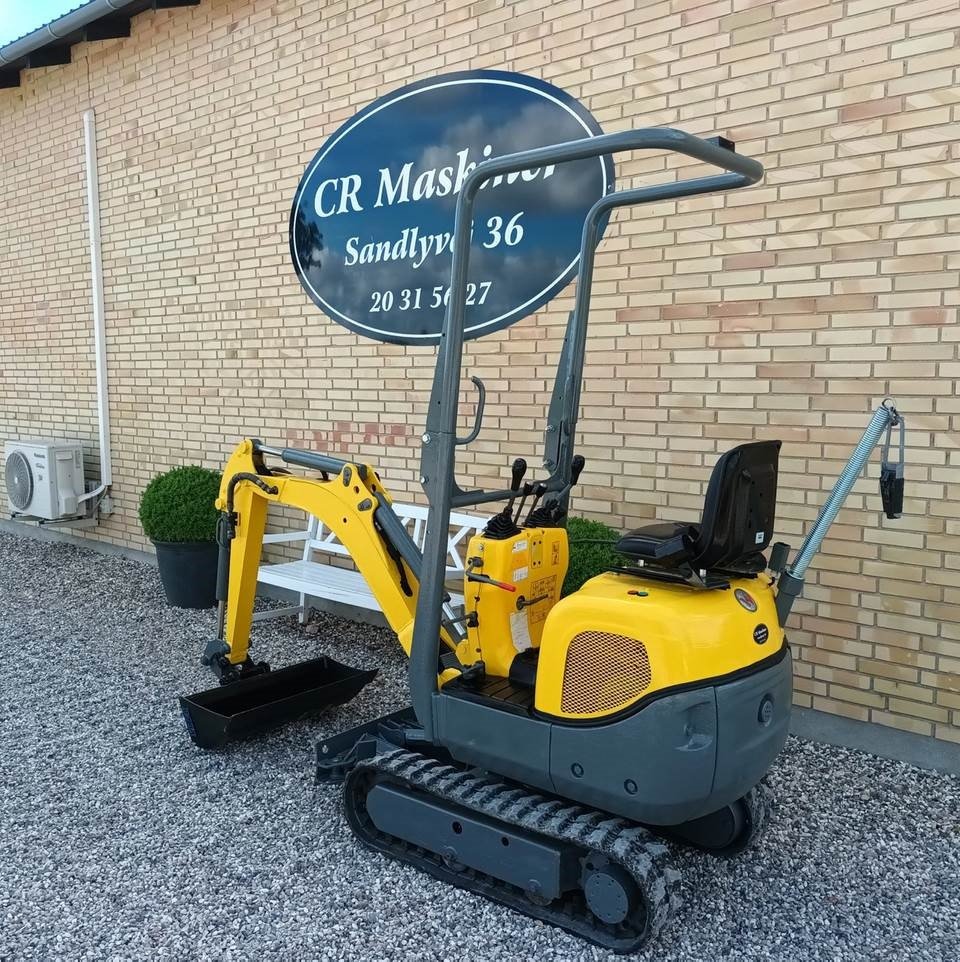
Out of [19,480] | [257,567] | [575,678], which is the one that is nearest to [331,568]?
[257,567]

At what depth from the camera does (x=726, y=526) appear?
2.60 metres

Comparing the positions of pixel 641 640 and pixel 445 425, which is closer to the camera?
pixel 641 640

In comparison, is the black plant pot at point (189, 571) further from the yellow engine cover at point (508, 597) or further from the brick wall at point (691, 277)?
the yellow engine cover at point (508, 597)

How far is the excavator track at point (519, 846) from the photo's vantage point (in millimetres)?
2568

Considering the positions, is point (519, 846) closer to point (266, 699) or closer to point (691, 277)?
point (266, 699)

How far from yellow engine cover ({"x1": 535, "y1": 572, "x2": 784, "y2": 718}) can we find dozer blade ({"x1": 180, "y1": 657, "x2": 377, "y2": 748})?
1615 millimetres

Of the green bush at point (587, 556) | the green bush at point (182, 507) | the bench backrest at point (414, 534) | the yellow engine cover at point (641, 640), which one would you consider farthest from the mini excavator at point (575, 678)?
the green bush at point (182, 507)

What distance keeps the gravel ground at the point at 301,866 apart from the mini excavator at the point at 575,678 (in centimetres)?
17

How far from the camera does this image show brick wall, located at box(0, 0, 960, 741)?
3.80m

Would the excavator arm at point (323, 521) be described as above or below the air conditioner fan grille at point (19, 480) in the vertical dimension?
above

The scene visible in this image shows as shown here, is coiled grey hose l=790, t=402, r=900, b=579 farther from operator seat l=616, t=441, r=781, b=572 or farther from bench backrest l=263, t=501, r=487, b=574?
bench backrest l=263, t=501, r=487, b=574

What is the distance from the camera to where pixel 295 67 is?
6.09 meters

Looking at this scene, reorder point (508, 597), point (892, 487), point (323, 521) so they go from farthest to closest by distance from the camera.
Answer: point (323, 521) → point (508, 597) → point (892, 487)

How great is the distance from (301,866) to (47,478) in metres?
5.81
